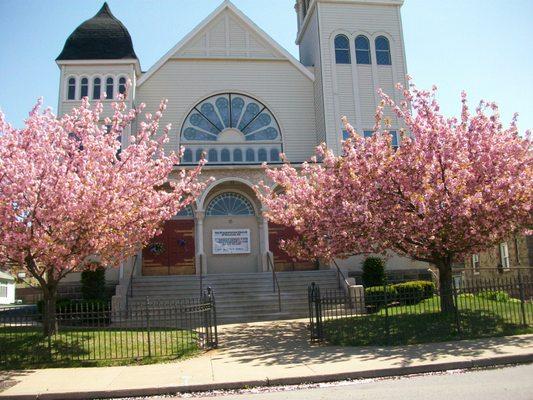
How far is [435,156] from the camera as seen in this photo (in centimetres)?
1295

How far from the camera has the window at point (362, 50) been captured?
25234mm

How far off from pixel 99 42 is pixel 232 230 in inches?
420

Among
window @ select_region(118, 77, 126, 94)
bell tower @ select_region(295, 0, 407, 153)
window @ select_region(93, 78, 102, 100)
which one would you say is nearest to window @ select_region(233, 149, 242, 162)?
bell tower @ select_region(295, 0, 407, 153)

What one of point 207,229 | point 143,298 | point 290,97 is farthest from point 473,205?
point 290,97

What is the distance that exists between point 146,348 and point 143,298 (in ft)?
23.4

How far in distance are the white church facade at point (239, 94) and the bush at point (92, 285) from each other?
3268 mm

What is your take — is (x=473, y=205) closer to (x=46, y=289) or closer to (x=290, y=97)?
(x=46, y=289)

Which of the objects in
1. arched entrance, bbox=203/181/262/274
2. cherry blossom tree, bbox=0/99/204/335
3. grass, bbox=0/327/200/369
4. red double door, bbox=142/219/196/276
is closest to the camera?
grass, bbox=0/327/200/369

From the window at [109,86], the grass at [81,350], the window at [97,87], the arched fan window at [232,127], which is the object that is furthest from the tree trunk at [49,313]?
the window at [97,87]

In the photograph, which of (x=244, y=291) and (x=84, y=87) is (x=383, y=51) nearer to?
(x=244, y=291)

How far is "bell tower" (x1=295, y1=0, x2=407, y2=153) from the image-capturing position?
79.4 feet

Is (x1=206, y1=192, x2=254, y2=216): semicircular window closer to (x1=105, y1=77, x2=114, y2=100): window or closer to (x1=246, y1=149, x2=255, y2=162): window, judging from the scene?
(x1=246, y1=149, x2=255, y2=162): window

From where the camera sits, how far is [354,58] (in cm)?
2505

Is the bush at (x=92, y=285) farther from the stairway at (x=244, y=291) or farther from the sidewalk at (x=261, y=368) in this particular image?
the sidewalk at (x=261, y=368)
